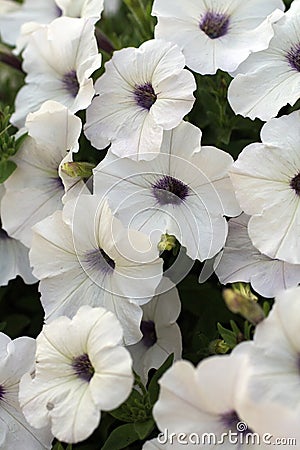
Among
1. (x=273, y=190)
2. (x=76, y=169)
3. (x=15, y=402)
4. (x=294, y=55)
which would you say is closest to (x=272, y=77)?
(x=294, y=55)

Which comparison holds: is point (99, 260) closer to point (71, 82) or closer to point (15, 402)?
point (15, 402)

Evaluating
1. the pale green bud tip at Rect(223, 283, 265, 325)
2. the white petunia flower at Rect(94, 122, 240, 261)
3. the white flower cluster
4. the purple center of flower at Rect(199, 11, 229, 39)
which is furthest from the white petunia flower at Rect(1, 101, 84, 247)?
the pale green bud tip at Rect(223, 283, 265, 325)

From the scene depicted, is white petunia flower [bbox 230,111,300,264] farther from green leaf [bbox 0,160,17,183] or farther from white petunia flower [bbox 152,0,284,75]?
green leaf [bbox 0,160,17,183]

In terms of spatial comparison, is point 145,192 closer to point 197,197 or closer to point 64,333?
point 197,197

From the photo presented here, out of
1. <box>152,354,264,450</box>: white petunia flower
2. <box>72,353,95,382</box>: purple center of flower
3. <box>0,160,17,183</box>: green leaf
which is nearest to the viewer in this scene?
<box>152,354,264,450</box>: white petunia flower

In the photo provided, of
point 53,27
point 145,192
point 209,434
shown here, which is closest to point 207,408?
point 209,434

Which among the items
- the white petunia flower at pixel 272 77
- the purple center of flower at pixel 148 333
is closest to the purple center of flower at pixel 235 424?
the purple center of flower at pixel 148 333

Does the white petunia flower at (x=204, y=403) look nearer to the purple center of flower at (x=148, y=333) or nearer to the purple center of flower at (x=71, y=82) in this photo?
the purple center of flower at (x=148, y=333)
